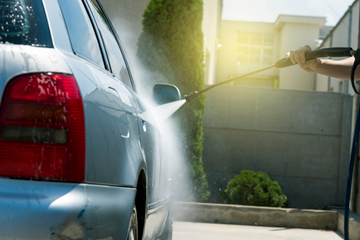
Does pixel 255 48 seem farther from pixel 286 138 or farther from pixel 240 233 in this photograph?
pixel 240 233

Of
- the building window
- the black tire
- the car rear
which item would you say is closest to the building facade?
the building window

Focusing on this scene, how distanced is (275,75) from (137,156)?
103 feet

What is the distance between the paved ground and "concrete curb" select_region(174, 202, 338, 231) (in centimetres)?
20

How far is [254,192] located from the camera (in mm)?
8078

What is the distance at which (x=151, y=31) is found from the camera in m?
8.30

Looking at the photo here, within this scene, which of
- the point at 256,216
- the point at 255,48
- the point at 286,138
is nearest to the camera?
the point at 256,216

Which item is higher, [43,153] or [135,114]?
[135,114]

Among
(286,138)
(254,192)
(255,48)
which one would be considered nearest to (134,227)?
(254,192)

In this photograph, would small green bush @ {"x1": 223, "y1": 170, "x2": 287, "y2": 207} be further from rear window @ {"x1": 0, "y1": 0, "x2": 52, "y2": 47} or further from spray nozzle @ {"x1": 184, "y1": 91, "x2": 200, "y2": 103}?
rear window @ {"x1": 0, "y1": 0, "x2": 52, "y2": 47}

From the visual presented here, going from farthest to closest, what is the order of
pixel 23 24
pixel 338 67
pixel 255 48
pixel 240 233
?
pixel 255 48 < pixel 240 233 < pixel 338 67 < pixel 23 24

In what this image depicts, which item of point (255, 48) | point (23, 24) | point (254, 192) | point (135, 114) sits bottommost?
point (254, 192)

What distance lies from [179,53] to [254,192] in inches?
123

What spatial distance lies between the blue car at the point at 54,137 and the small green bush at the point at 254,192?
6.64 meters

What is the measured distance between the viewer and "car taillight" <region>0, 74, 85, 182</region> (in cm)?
130
